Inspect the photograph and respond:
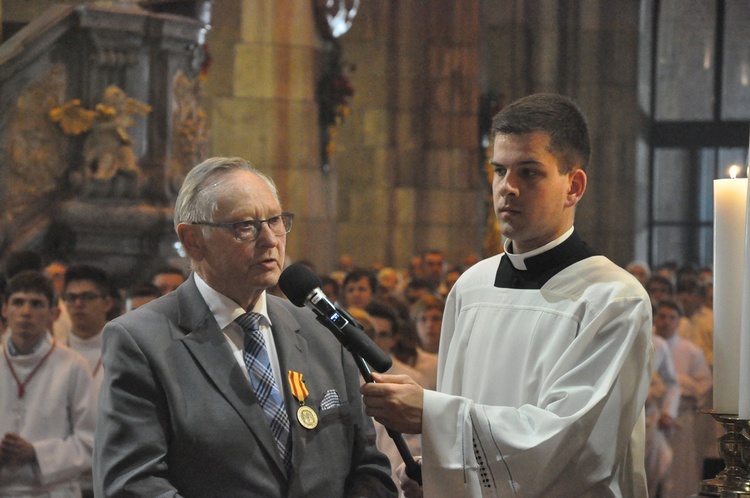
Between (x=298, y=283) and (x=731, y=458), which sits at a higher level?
(x=298, y=283)

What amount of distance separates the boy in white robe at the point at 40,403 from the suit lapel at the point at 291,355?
3.37 meters

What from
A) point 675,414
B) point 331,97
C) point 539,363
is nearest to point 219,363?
point 539,363

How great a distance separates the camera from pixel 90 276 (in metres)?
7.34

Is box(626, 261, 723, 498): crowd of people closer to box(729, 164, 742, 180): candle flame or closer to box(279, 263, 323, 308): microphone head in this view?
box(729, 164, 742, 180): candle flame

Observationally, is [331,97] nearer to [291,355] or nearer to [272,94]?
[272,94]

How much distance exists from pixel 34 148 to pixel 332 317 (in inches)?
307

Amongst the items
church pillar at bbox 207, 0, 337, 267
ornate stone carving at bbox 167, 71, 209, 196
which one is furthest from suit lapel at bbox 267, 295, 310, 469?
church pillar at bbox 207, 0, 337, 267

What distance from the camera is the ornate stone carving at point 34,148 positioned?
9883 mm

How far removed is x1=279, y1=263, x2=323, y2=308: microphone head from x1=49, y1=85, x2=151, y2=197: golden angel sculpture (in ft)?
25.3

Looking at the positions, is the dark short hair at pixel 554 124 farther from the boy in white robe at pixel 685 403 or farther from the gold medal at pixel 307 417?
the boy in white robe at pixel 685 403

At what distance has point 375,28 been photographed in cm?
2308

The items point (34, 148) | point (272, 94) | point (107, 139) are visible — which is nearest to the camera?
point (34, 148)

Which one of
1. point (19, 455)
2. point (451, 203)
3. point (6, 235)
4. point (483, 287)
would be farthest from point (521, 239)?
point (451, 203)

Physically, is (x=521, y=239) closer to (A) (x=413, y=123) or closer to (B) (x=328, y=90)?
(B) (x=328, y=90)
